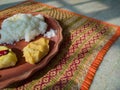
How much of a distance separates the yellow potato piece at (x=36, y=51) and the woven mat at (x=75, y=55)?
2.7 inches

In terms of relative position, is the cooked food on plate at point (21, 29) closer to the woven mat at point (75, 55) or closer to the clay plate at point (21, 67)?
the clay plate at point (21, 67)

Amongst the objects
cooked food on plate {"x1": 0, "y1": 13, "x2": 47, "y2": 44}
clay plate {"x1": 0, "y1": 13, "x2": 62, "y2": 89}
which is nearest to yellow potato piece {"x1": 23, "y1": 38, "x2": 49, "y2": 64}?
clay plate {"x1": 0, "y1": 13, "x2": 62, "y2": 89}

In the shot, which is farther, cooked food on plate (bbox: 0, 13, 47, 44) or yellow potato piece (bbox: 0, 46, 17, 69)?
cooked food on plate (bbox: 0, 13, 47, 44)

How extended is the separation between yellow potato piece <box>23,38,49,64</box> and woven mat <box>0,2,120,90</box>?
0.23 ft

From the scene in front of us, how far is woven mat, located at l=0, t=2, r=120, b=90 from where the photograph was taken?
0.95 m

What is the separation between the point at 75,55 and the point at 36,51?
0.77 ft

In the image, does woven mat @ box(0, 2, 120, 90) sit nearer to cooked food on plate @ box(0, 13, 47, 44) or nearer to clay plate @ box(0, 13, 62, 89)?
clay plate @ box(0, 13, 62, 89)

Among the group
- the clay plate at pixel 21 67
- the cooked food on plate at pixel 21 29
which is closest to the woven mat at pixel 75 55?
the clay plate at pixel 21 67

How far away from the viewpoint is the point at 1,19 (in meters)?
1.40

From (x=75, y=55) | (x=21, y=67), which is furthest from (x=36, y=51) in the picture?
(x=75, y=55)

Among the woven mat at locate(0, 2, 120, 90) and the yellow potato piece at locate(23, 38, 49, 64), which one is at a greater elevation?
the yellow potato piece at locate(23, 38, 49, 64)

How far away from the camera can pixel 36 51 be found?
39.5 inches

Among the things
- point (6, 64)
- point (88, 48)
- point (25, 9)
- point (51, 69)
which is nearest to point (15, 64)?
point (6, 64)

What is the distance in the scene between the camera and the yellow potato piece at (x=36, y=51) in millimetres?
993
